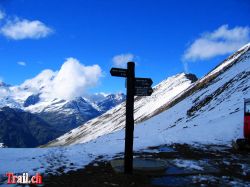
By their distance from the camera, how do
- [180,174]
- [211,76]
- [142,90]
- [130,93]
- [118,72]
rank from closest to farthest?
[180,174] → [130,93] → [118,72] → [142,90] → [211,76]

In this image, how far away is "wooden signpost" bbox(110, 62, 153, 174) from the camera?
1426 centimetres

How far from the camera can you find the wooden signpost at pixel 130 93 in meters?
14.3

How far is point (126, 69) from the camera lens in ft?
47.6

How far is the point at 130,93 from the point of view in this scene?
14.3 metres

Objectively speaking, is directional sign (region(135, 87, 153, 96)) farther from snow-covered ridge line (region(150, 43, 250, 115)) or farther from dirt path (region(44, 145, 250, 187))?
snow-covered ridge line (region(150, 43, 250, 115))

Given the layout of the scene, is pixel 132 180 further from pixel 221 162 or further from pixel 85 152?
pixel 85 152

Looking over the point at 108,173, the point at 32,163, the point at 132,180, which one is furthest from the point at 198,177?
the point at 32,163

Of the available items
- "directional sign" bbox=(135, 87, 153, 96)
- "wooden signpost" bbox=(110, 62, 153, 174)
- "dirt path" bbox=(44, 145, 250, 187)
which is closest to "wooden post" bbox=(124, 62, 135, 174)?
"wooden signpost" bbox=(110, 62, 153, 174)

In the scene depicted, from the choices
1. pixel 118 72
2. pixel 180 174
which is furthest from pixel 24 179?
pixel 180 174

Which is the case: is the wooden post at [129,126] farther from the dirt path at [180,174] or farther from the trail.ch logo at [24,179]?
the trail.ch logo at [24,179]

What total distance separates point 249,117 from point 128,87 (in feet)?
32.4

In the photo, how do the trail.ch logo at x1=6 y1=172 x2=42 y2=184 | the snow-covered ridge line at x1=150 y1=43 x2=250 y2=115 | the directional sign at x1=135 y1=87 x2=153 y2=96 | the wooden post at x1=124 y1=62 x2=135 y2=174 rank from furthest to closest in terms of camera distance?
the snow-covered ridge line at x1=150 y1=43 x2=250 y2=115 < the directional sign at x1=135 y1=87 x2=153 y2=96 < the wooden post at x1=124 y1=62 x2=135 y2=174 < the trail.ch logo at x1=6 y1=172 x2=42 y2=184

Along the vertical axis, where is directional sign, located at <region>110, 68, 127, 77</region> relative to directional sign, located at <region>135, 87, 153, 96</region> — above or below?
above

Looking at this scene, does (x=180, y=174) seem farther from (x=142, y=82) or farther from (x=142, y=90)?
(x=142, y=82)
